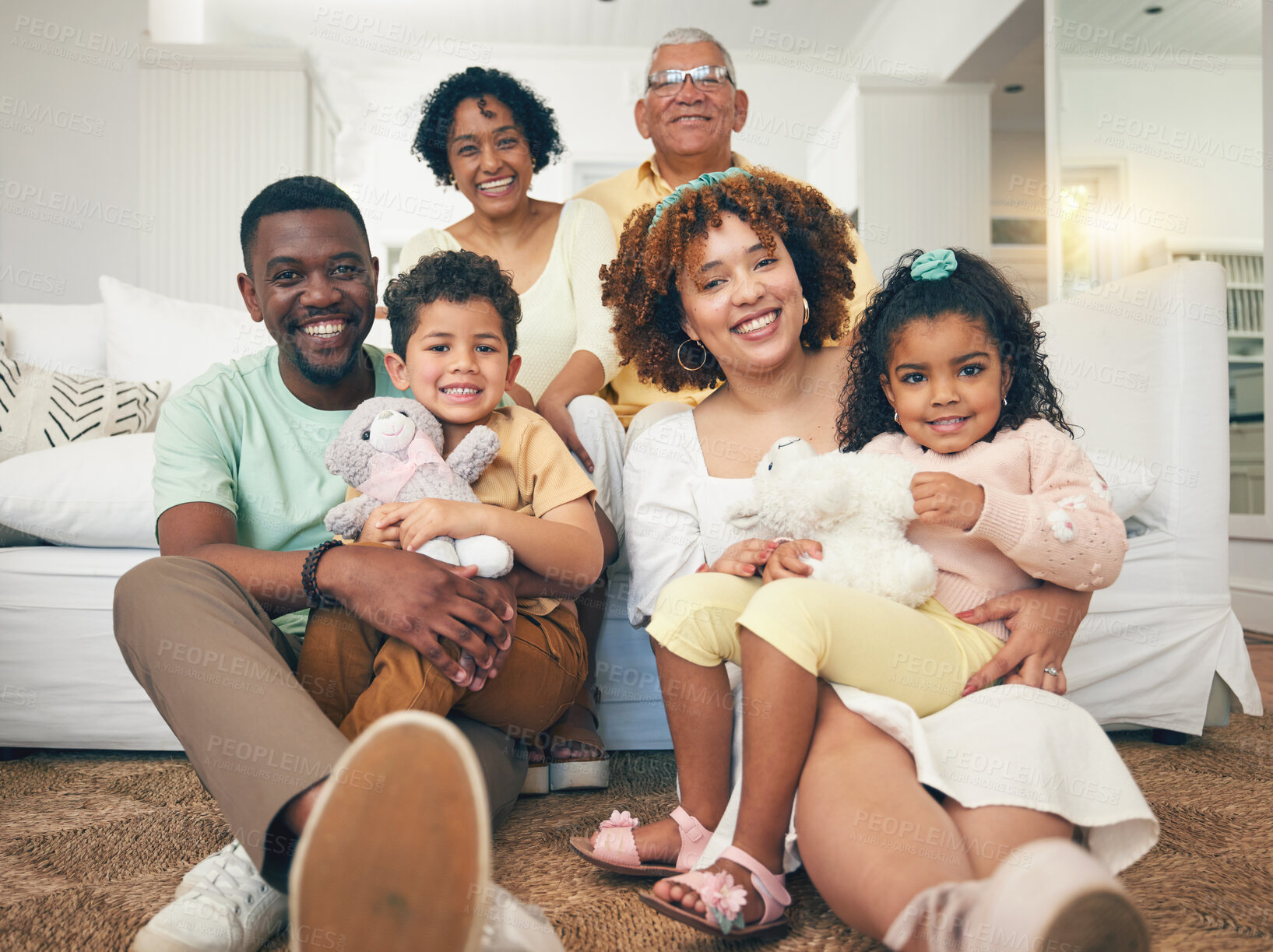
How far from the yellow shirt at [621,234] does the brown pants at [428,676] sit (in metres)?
0.76

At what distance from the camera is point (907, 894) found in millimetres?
749

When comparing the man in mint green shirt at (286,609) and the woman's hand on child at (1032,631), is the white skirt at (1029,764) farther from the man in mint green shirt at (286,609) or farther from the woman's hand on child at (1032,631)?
the man in mint green shirt at (286,609)

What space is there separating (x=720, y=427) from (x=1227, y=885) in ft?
2.93

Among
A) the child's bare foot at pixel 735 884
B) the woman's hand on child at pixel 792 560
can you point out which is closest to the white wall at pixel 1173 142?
the woman's hand on child at pixel 792 560

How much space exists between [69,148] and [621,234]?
4.11m


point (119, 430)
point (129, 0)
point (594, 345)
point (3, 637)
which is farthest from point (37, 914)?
point (129, 0)

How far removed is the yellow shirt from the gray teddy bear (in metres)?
0.69

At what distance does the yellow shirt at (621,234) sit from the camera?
1976 millimetres

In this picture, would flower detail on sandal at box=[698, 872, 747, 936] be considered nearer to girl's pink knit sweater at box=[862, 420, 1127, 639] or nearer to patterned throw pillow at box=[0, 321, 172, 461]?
girl's pink knit sweater at box=[862, 420, 1127, 639]

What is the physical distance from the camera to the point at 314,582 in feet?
3.56

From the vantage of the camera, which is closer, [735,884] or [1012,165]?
[735,884]

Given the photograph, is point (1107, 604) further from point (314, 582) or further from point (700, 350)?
point (314, 582)
